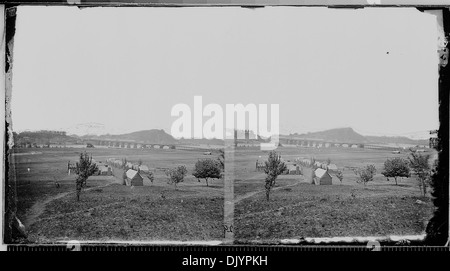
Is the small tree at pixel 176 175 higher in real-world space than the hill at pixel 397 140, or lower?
lower

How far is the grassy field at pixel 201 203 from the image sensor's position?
3.77 m

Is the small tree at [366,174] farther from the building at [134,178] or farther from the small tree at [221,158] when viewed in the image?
the building at [134,178]

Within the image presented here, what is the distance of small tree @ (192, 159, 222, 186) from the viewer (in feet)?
12.4

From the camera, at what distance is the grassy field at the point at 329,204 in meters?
3.78

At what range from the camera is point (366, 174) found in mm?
3830

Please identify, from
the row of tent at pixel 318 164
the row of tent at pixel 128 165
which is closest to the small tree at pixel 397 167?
the row of tent at pixel 318 164

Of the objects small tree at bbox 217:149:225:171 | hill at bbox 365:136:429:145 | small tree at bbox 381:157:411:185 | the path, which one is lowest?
the path

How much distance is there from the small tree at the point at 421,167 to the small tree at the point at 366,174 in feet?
0.86

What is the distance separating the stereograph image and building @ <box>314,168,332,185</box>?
0.08 metres

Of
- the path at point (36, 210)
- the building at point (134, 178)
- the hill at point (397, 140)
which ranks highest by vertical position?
the hill at point (397, 140)

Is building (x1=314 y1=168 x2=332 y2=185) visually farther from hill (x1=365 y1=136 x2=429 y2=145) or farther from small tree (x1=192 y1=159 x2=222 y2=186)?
small tree (x1=192 y1=159 x2=222 y2=186)

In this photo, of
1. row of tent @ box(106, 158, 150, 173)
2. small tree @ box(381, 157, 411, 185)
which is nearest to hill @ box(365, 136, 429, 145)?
small tree @ box(381, 157, 411, 185)

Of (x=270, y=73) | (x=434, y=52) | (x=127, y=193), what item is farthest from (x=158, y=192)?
(x=434, y=52)
